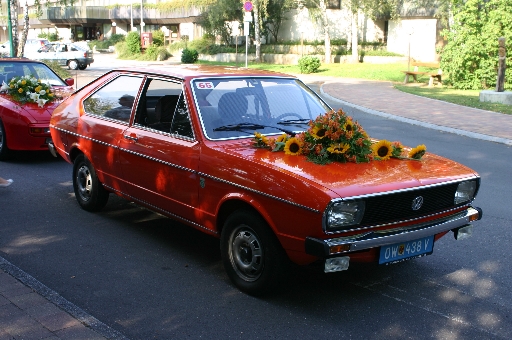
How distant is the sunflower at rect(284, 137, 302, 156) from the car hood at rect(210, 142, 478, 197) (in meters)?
0.04

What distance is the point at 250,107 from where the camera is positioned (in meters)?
5.62

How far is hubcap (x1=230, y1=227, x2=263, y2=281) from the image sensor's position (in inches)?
183

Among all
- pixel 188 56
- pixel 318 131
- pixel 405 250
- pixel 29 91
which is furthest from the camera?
pixel 188 56

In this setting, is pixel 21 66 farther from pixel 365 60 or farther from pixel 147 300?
pixel 365 60

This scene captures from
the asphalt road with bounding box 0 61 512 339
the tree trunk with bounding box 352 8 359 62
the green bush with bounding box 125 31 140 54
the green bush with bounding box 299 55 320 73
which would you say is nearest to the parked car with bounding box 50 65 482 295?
the asphalt road with bounding box 0 61 512 339

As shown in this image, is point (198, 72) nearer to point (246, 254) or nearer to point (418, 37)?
point (246, 254)

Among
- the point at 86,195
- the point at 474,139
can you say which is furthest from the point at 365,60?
the point at 86,195

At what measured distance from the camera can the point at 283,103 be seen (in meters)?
5.85

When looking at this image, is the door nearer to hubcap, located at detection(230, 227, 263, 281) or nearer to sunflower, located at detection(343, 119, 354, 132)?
hubcap, located at detection(230, 227, 263, 281)

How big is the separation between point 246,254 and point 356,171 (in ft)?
3.48

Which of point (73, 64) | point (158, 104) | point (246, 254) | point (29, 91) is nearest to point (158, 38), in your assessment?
point (73, 64)

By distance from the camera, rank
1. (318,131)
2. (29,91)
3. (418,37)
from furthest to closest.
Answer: (418,37), (29,91), (318,131)

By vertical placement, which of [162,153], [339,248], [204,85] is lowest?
[339,248]

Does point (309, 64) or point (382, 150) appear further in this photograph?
point (309, 64)
